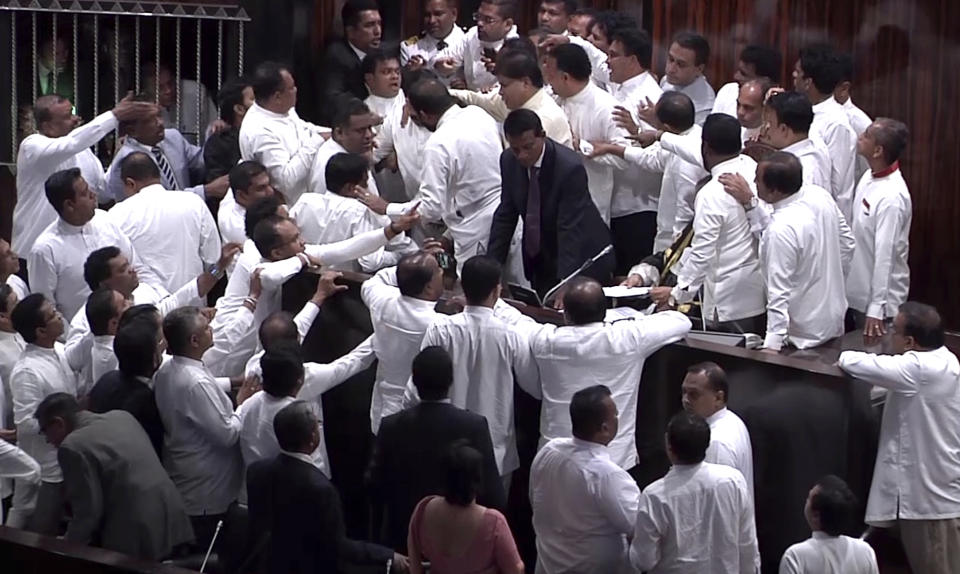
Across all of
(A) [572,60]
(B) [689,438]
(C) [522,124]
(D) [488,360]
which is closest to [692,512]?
(B) [689,438]

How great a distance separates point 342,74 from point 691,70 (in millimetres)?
2085

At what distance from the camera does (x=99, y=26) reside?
10680mm

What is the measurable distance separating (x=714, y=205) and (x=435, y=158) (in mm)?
1333

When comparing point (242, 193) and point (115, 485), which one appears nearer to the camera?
point (115, 485)

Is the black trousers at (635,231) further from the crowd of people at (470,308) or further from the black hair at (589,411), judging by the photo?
the black hair at (589,411)

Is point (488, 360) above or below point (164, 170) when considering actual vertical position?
below

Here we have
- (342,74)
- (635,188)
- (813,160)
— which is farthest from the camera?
(342,74)

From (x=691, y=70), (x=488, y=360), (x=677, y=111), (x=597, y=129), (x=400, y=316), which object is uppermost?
(x=691, y=70)

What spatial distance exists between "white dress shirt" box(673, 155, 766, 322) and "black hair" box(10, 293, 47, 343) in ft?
8.44

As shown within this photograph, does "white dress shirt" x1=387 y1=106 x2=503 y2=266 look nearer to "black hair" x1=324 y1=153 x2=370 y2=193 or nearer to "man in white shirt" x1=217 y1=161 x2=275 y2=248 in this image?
"black hair" x1=324 y1=153 x2=370 y2=193

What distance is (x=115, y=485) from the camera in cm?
688

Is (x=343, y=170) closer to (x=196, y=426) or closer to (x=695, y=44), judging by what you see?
(x=196, y=426)

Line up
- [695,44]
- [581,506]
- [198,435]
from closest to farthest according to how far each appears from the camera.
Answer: [581,506] < [198,435] < [695,44]

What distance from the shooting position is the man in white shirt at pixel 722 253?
7879 millimetres
